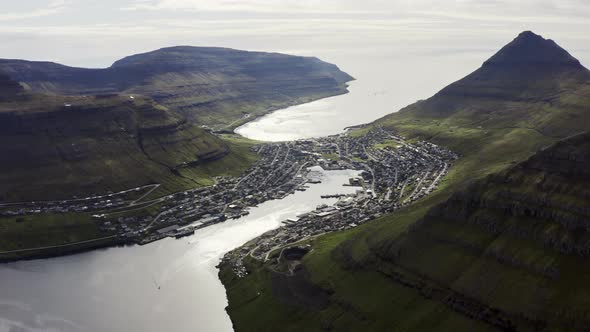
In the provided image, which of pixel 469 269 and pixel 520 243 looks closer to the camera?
pixel 520 243

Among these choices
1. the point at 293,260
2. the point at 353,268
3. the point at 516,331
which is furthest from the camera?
the point at 293,260

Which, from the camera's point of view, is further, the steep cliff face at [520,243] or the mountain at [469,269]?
the mountain at [469,269]

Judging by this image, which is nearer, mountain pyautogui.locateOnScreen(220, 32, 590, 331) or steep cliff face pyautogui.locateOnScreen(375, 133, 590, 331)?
steep cliff face pyautogui.locateOnScreen(375, 133, 590, 331)

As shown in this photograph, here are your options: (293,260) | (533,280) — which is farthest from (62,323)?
(533,280)

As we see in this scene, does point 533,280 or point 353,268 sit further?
point 353,268

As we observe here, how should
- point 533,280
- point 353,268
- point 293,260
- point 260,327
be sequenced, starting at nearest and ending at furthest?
point 533,280, point 260,327, point 353,268, point 293,260

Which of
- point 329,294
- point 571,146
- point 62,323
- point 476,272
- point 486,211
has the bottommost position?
point 62,323

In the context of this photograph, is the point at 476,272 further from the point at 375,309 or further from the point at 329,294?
the point at 329,294

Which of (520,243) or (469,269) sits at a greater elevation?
(520,243)
